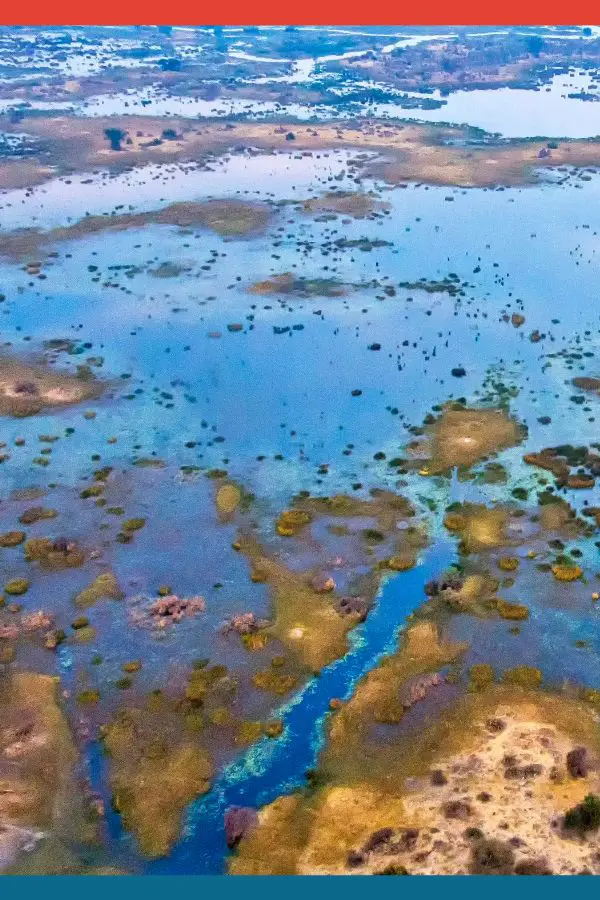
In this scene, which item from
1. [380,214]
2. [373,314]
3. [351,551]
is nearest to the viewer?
[351,551]

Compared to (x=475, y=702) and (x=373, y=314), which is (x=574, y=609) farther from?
→ (x=373, y=314)

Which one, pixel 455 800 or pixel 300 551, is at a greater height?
pixel 300 551

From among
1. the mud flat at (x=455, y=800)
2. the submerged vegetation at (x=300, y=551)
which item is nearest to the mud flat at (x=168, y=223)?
the submerged vegetation at (x=300, y=551)

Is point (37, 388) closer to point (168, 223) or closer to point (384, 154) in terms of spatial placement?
point (168, 223)

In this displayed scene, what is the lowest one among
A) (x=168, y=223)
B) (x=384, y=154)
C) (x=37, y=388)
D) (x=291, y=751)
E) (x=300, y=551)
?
(x=291, y=751)

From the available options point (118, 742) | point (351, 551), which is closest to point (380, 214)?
point (351, 551)

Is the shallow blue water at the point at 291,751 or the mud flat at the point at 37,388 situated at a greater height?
the mud flat at the point at 37,388

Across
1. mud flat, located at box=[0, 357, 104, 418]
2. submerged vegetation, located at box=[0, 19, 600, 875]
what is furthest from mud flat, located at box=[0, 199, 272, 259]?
mud flat, located at box=[0, 357, 104, 418]

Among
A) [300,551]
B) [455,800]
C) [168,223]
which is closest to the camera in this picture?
[455,800]

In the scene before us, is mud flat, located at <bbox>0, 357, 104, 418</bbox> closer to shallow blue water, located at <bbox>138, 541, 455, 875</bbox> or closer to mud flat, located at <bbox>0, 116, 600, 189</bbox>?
shallow blue water, located at <bbox>138, 541, 455, 875</bbox>

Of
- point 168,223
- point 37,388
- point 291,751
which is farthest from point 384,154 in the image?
point 291,751

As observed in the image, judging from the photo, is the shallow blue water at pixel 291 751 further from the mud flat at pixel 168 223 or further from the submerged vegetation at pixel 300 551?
the mud flat at pixel 168 223
